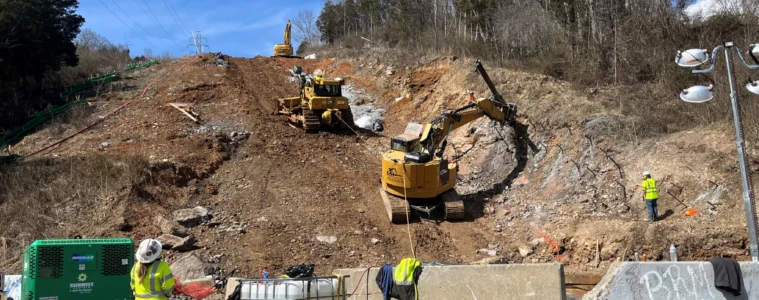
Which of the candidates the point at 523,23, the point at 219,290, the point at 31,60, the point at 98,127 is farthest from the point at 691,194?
the point at 31,60

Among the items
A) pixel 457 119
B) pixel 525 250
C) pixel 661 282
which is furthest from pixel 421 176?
pixel 661 282

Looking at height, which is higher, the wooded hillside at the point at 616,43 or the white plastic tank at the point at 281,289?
the wooded hillside at the point at 616,43

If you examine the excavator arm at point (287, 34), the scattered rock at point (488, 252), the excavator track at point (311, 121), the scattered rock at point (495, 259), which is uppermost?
the excavator arm at point (287, 34)

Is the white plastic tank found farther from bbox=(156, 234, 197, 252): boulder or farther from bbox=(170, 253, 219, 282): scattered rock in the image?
bbox=(156, 234, 197, 252): boulder

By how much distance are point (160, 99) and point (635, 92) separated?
20078 mm

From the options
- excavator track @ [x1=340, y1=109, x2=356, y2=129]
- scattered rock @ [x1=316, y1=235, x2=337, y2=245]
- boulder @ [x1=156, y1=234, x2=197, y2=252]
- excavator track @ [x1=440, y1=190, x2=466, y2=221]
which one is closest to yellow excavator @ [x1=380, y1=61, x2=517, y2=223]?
excavator track @ [x1=440, y1=190, x2=466, y2=221]

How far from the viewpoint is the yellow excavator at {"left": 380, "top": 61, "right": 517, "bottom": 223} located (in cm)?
1484

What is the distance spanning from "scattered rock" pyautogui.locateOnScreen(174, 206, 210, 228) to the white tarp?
21.1 feet

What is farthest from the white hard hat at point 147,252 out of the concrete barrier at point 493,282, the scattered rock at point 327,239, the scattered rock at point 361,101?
the scattered rock at point 361,101

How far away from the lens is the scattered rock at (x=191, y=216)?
1499 cm

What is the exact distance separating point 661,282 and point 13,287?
8.28 meters

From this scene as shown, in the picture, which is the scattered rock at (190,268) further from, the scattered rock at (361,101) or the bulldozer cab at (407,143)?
the scattered rock at (361,101)

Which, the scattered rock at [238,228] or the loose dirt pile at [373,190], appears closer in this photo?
the loose dirt pile at [373,190]

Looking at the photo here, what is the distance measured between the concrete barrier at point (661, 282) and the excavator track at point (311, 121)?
17.6 metres
